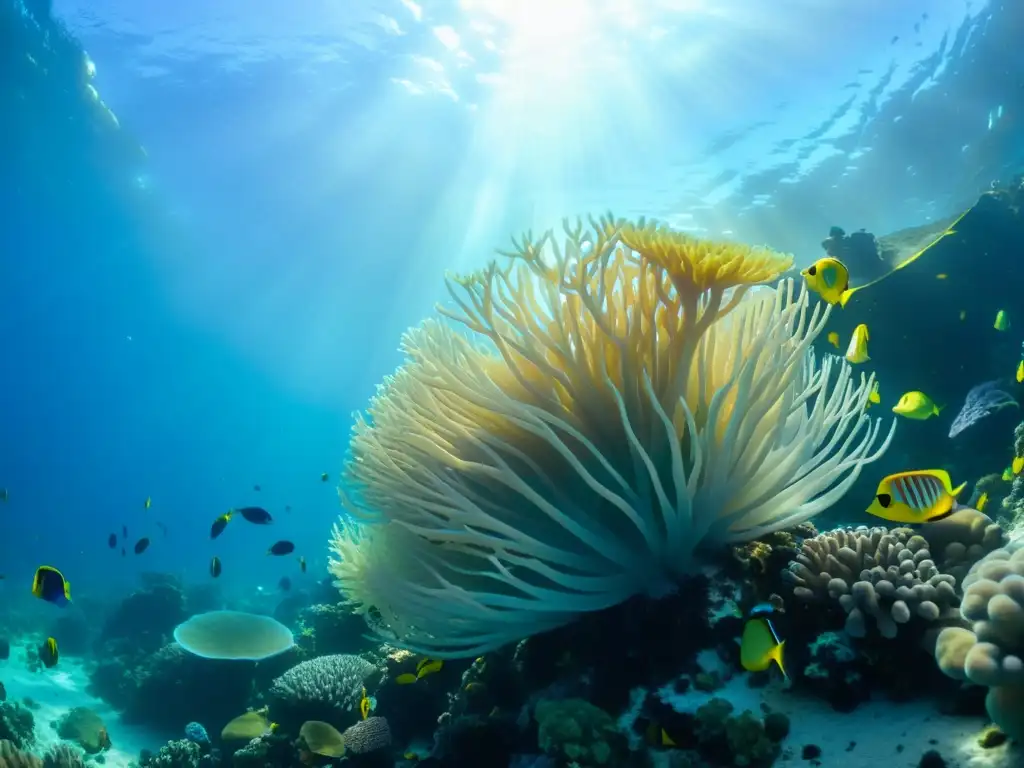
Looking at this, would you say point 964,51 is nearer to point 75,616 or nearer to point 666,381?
point 666,381

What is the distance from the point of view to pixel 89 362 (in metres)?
64.8

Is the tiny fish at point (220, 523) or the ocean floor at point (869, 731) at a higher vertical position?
the tiny fish at point (220, 523)

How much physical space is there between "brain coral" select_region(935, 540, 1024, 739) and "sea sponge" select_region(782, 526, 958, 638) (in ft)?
1.63

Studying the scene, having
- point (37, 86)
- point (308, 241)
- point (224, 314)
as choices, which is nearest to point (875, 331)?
point (37, 86)

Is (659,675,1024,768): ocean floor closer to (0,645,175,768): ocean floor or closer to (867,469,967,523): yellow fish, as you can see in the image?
(867,469,967,523): yellow fish

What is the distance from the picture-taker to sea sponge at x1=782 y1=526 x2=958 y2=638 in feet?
9.18

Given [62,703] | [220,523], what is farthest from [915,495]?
[62,703]

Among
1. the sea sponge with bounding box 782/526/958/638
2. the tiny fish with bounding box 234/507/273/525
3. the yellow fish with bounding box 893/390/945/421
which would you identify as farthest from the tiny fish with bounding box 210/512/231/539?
the yellow fish with bounding box 893/390/945/421

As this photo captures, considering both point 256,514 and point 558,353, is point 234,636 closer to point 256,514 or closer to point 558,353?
point 256,514

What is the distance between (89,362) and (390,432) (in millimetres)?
75833

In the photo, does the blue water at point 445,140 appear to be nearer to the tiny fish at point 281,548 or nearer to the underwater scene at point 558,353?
the underwater scene at point 558,353

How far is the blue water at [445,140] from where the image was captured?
20.5 metres

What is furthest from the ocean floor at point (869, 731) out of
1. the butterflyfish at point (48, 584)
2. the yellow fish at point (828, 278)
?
the butterflyfish at point (48, 584)

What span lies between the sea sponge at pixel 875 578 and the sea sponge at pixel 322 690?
4.86 m
